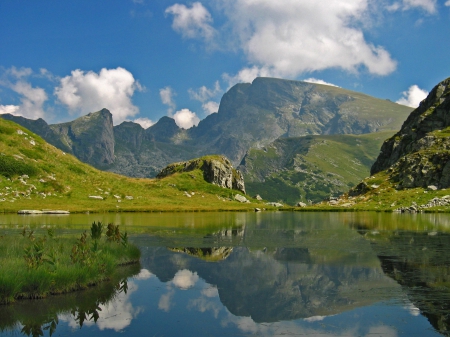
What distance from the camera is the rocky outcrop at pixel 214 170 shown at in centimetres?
17738

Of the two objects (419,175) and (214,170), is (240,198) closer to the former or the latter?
(214,170)

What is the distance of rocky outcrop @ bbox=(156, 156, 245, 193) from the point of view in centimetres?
17738

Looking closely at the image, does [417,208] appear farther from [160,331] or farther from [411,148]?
[160,331]

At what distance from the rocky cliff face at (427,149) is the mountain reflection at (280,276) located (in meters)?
102

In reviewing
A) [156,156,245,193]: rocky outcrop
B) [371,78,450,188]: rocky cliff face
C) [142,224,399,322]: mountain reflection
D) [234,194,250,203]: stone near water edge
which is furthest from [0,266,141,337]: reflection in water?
[156,156,245,193]: rocky outcrop

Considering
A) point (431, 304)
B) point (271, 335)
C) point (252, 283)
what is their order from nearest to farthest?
point (271, 335) < point (431, 304) < point (252, 283)

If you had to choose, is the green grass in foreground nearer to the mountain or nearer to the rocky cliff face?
the mountain

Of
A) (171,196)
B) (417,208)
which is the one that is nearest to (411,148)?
(417,208)

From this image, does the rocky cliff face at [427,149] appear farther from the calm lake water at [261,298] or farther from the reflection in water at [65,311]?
the reflection in water at [65,311]

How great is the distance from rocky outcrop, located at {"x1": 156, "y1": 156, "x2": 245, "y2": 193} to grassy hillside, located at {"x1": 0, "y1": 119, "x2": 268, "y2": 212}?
71.1 feet

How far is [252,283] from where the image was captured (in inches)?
1022

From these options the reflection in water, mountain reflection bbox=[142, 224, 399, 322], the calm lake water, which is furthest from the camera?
mountain reflection bbox=[142, 224, 399, 322]

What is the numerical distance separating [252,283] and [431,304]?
33.0 feet

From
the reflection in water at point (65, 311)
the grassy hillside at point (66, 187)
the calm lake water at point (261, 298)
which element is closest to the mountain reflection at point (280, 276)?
the calm lake water at point (261, 298)
